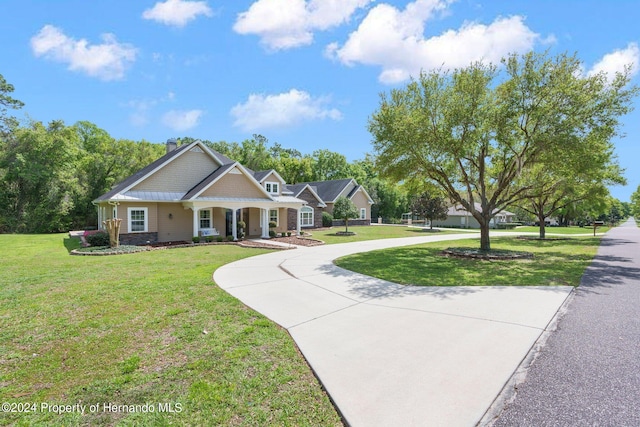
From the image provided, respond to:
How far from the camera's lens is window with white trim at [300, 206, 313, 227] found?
30.7 metres

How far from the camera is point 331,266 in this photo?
10.7 m

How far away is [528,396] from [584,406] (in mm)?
444

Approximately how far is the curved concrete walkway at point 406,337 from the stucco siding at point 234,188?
12.1m

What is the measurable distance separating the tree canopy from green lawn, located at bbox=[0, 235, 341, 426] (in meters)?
9.76

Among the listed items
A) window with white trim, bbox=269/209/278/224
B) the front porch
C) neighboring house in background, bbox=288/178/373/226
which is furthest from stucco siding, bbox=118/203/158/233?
neighboring house in background, bbox=288/178/373/226

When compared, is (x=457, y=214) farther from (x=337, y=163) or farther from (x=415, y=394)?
(x=415, y=394)

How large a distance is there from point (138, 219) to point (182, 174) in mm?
3863

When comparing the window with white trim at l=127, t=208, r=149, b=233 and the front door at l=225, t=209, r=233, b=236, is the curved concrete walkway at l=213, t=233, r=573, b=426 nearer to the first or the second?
the window with white trim at l=127, t=208, r=149, b=233


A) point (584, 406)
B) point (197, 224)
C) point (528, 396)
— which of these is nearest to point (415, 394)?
point (528, 396)

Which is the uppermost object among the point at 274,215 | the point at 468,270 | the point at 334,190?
the point at 334,190

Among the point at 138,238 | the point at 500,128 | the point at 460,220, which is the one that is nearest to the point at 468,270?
the point at 500,128

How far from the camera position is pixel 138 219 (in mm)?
17516

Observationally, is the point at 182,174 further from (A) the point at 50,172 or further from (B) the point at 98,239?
(A) the point at 50,172

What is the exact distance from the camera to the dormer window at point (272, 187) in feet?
83.5
